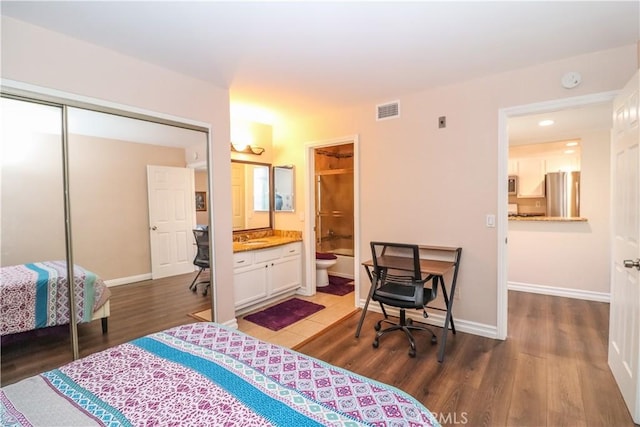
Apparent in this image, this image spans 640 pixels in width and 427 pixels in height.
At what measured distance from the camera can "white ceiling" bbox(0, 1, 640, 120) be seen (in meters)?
1.77

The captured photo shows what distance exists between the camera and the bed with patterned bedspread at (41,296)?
6.30 feet

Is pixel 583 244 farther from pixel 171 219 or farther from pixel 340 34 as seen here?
pixel 171 219

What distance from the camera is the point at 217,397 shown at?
1029mm

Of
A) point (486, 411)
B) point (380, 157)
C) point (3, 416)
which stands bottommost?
point (486, 411)

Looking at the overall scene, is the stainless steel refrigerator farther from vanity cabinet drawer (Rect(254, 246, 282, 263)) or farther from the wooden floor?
vanity cabinet drawer (Rect(254, 246, 282, 263))

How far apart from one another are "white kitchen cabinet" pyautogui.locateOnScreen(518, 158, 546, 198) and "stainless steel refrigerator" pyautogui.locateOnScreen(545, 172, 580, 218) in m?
0.17

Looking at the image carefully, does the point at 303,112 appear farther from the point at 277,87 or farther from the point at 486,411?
the point at 486,411

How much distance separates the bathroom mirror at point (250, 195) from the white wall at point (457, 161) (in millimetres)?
1417

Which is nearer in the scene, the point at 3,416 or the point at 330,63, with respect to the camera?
the point at 3,416

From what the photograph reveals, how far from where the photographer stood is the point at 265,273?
12.5 ft

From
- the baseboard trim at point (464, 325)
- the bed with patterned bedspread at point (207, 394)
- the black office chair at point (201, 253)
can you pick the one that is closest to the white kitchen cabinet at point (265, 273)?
the black office chair at point (201, 253)

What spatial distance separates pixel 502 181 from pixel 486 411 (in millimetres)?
1861

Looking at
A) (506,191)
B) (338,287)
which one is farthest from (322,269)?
(506,191)

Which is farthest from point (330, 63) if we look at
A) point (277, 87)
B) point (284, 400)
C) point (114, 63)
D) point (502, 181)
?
point (284, 400)
